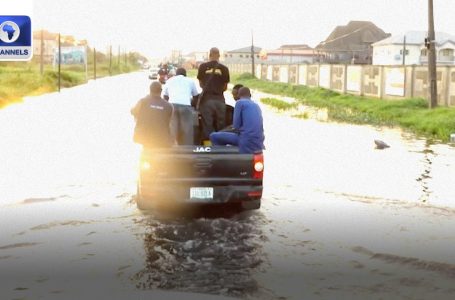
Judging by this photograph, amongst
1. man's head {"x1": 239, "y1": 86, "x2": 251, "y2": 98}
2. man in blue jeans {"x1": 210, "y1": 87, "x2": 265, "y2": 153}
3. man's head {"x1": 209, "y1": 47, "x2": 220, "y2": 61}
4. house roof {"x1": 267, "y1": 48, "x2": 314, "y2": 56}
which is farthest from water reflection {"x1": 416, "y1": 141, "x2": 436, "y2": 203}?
house roof {"x1": 267, "y1": 48, "x2": 314, "y2": 56}

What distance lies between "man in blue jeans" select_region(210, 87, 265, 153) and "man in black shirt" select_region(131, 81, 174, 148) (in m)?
0.75

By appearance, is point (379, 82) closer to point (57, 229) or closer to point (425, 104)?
point (425, 104)

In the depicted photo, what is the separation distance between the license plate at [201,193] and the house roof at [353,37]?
113 meters

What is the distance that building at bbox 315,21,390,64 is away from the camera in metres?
119

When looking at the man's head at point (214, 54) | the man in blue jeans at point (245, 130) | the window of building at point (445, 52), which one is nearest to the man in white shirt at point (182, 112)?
the man's head at point (214, 54)

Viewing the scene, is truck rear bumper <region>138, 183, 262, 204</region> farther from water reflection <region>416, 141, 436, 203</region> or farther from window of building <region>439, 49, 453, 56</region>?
window of building <region>439, 49, 453, 56</region>

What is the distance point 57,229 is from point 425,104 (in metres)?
24.5

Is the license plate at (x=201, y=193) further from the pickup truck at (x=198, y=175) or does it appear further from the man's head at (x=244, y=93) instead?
the man's head at (x=244, y=93)

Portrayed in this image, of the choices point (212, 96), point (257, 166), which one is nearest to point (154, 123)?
point (257, 166)

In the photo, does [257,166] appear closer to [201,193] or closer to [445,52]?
[201,193]

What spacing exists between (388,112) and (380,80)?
24.2 ft

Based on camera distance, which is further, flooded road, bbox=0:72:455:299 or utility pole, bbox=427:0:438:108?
utility pole, bbox=427:0:438:108

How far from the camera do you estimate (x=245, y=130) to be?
9453 millimetres

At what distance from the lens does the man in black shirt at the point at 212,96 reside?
11.0 m
